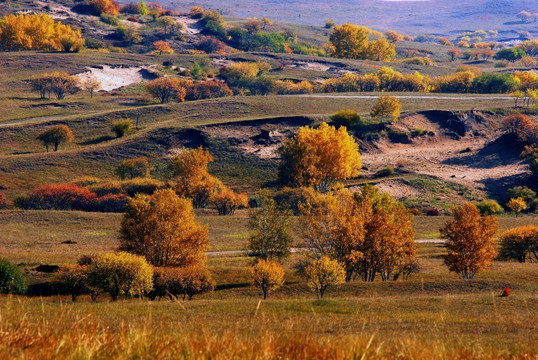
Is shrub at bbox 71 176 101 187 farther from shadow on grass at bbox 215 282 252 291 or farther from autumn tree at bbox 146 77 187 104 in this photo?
shadow on grass at bbox 215 282 252 291

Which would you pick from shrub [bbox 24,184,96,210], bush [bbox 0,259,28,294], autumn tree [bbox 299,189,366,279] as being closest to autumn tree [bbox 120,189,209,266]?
bush [bbox 0,259,28,294]

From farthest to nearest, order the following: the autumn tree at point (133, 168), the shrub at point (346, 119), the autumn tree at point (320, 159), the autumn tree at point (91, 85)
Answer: the autumn tree at point (91, 85) < the shrub at point (346, 119) < the autumn tree at point (133, 168) < the autumn tree at point (320, 159)

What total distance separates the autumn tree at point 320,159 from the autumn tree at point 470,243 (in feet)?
143

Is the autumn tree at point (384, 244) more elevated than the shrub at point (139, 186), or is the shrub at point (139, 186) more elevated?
the autumn tree at point (384, 244)

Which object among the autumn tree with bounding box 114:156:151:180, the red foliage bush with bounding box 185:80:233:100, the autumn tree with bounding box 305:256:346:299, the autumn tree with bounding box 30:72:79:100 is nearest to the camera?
the autumn tree with bounding box 305:256:346:299

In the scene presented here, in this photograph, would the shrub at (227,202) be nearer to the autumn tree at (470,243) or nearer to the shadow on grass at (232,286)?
the shadow on grass at (232,286)

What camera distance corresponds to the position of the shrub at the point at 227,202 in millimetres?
90625

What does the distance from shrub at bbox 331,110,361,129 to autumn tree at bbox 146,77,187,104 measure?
153ft

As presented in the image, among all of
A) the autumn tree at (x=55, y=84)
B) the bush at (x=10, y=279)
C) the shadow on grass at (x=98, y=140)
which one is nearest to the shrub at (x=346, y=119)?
the shadow on grass at (x=98, y=140)

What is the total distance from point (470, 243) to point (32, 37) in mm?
174872

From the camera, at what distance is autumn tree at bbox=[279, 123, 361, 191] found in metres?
101

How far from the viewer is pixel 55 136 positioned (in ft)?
364

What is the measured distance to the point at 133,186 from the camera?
95.1 meters

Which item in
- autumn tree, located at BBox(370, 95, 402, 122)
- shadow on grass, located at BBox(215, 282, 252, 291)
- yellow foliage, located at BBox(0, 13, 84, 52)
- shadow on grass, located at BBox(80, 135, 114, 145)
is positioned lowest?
shadow on grass, located at BBox(80, 135, 114, 145)
